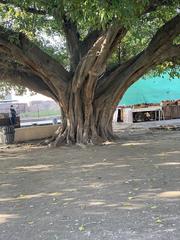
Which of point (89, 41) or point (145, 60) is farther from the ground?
point (89, 41)

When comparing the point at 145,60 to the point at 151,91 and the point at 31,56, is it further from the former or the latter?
the point at 151,91

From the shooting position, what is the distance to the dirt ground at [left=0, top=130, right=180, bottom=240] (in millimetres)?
Answer: 5270

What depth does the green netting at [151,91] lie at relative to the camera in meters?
27.9

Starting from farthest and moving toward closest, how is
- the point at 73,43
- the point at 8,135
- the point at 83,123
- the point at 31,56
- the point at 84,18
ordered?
1. the point at 8,135
2. the point at 73,43
3. the point at 83,123
4. the point at 31,56
5. the point at 84,18

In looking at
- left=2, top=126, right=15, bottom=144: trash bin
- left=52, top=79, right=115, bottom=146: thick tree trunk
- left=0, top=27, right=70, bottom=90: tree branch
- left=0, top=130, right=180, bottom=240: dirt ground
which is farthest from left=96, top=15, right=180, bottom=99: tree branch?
left=2, top=126, right=15, bottom=144: trash bin

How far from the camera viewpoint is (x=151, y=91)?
28281mm

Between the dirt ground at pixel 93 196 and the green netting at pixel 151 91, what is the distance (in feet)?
50.6

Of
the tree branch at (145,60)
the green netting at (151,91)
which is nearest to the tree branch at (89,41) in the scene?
the tree branch at (145,60)

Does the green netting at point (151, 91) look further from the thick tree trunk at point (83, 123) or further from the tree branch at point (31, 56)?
the tree branch at point (31, 56)

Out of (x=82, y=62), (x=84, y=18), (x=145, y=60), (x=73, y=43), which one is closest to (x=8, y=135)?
(x=73, y=43)

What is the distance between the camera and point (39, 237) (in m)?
5.12

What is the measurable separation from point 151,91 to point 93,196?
Answer: 21703 mm

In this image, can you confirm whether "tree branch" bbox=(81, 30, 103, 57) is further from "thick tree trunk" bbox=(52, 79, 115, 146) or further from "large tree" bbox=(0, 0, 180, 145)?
"thick tree trunk" bbox=(52, 79, 115, 146)

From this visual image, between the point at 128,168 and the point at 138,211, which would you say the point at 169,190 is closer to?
the point at 138,211
